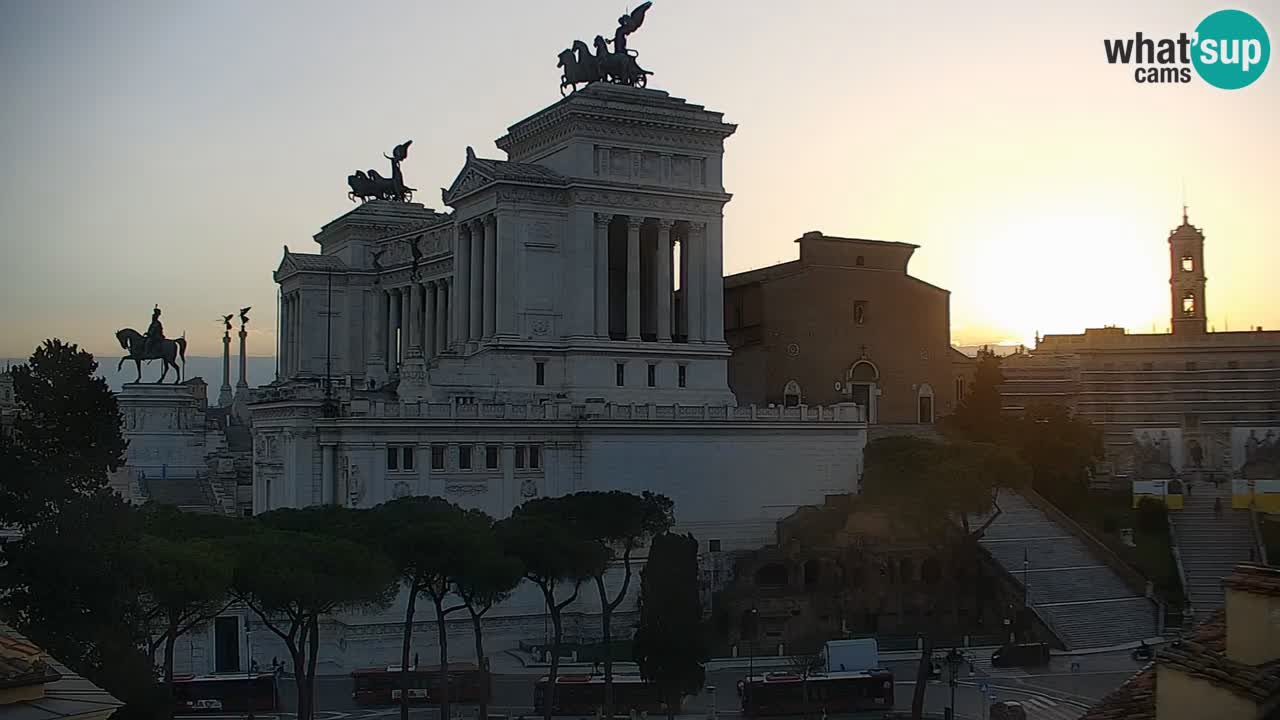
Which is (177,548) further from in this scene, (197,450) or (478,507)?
(197,450)

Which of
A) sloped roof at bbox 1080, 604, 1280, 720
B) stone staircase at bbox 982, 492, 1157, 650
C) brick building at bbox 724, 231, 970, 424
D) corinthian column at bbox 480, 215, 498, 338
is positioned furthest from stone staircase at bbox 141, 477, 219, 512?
sloped roof at bbox 1080, 604, 1280, 720

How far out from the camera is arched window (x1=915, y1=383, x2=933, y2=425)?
8275 cm

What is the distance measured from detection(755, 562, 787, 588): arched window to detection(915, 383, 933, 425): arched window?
81.8 ft

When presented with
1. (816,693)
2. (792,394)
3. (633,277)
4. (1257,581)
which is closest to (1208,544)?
(792,394)

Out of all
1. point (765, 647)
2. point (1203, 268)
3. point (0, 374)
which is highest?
point (1203, 268)

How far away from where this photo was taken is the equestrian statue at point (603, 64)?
71375 millimetres

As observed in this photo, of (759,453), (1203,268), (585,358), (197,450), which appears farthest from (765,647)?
(1203,268)

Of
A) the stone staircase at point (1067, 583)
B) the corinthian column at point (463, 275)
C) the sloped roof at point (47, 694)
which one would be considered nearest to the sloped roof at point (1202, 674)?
the sloped roof at point (47, 694)

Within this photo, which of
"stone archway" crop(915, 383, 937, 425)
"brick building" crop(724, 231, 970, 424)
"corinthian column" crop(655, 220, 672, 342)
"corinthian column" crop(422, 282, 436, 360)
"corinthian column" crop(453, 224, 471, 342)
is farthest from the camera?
"corinthian column" crop(422, 282, 436, 360)

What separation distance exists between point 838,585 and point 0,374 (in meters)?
56.7

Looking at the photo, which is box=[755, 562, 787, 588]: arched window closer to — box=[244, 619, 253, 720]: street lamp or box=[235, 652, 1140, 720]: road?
box=[235, 652, 1140, 720]: road

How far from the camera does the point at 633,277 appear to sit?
69.9m

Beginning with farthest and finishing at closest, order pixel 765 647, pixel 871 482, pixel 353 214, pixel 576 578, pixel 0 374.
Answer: pixel 353 214, pixel 0 374, pixel 871 482, pixel 765 647, pixel 576 578

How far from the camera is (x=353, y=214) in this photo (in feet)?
314
